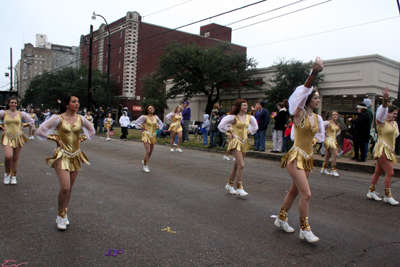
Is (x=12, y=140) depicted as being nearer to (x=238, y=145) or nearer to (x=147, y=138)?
(x=147, y=138)

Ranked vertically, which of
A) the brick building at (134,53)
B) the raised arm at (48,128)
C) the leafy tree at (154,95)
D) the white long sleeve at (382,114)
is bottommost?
the raised arm at (48,128)

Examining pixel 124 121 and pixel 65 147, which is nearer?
pixel 65 147

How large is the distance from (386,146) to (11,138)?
24.6ft

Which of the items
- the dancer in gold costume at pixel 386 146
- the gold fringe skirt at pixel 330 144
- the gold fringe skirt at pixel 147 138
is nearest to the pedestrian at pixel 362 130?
the gold fringe skirt at pixel 330 144

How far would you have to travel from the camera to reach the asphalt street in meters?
3.49

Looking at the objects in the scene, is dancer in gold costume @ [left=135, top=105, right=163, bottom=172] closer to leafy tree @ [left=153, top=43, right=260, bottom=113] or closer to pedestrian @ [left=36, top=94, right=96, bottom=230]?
pedestrian @ [left=36, top=94, right=96, bottom=230]

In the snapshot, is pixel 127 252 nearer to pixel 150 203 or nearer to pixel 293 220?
pixel 150 203

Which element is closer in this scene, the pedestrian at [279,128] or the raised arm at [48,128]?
the raised arm at [48,128]

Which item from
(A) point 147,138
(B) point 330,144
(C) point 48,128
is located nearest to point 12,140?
(C) point 48,128

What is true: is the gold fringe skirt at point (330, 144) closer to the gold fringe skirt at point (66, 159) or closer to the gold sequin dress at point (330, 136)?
the gold sequin dress at point (330, 136)

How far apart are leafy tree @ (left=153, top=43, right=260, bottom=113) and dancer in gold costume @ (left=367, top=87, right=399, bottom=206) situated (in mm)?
27101

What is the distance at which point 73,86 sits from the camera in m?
53.5

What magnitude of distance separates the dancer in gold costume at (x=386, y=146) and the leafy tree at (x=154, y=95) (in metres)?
41.3

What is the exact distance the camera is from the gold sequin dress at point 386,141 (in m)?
5.90
